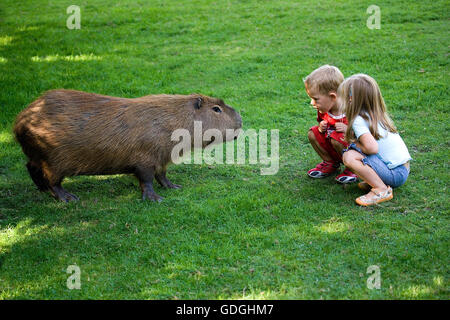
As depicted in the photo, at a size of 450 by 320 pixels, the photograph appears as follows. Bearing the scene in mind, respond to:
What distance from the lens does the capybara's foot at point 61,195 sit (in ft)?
18.4

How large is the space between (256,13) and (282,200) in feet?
25.5

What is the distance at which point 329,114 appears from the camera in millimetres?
5586

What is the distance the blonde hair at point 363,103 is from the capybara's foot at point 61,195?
3208mm

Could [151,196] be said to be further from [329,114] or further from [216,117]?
[329,114]

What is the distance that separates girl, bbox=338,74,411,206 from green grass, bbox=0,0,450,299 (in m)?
0.20

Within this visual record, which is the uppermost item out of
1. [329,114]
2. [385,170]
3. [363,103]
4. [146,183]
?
[363,103]

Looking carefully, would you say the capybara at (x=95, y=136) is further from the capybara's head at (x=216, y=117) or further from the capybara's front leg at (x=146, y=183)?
the capybara's head at (x=216, y=117)

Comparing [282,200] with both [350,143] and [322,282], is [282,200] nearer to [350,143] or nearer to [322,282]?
[350,143]

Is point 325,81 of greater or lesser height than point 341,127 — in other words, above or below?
above

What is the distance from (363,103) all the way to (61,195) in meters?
3.54

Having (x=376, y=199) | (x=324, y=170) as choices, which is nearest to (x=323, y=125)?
(x=324, y=170)

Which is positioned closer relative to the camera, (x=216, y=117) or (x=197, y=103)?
(x=197, y=103)

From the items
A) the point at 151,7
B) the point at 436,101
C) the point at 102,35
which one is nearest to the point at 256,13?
the point at 151,7

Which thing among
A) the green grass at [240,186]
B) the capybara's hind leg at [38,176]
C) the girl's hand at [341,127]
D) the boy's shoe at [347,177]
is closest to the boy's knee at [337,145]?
the girl's hand at [341,127]
